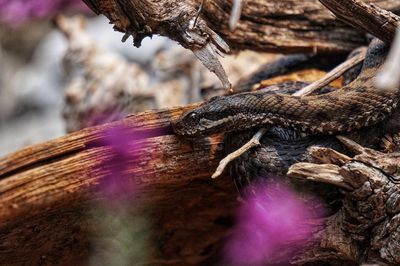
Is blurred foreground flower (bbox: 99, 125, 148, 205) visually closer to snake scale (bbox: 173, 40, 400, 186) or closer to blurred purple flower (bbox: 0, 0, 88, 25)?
snake scale (bbox: 173, 40, 400, 186)

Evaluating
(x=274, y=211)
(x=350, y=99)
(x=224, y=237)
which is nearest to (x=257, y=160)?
(x=274, y=211)

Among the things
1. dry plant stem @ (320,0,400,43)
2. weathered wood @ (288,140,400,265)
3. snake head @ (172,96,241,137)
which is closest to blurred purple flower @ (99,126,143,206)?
snake head @ (172,96,241,137)

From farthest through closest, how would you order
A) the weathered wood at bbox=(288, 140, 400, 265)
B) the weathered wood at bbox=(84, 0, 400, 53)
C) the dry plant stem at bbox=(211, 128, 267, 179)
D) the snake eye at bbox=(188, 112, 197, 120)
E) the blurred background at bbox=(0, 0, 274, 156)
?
the blurred background at bbox=(0, 0, 274, 156) → the weathered wood at bbox=(84, 0, 400, 53) → the snake eye at bbox=(188, 112, 197, 120) → the dry plant stem at bbox=(211, 128, 267, 179) → the weathered wood at bbox=(288, 140, 400, 265)

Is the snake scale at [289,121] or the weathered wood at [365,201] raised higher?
the snake scale at [289,121]

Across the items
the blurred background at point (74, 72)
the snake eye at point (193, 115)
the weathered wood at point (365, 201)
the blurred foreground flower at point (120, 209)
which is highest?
the blurred background at point (74, 72)

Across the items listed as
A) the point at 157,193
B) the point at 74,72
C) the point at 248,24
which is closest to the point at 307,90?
the point at 248,24

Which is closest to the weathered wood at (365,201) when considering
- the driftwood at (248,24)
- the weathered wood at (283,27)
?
the driftwood at (248,24)

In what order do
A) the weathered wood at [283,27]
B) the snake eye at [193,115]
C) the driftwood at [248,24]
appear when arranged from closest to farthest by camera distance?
1. the driftwood at [248,24]
2. the snake eye at [193,115]
3. the weathered wood at [283,27]

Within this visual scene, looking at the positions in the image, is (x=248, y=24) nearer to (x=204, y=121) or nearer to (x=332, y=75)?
(x=332, y=75)

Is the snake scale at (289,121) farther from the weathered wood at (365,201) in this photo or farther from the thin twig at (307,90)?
the weathered wood at (365,201)
